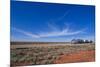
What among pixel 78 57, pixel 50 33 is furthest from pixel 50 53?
pixel 78 57

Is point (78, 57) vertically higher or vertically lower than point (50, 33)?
lower

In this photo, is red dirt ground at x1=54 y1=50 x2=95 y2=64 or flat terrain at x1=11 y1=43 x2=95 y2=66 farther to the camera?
red dirt ground at x1=54 y1=50 x2=95 y2=64

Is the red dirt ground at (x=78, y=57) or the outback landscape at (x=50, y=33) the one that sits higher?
the outback landscape at (x=50, y=33)

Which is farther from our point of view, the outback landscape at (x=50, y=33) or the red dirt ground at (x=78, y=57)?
the red dirt ground at (x=78, y=57)

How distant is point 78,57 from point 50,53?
33 cm

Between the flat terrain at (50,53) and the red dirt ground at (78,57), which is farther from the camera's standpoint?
the red dirt ground at (78,57)

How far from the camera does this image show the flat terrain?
1982 mm

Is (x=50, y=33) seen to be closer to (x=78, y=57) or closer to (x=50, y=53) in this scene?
(x=50, y=53)

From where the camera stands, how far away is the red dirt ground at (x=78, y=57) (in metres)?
2.12

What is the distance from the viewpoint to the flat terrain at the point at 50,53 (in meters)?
1.98

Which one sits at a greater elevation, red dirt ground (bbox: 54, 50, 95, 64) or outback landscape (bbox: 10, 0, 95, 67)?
outback landscape (bbox: 10, 0, 95, 67)

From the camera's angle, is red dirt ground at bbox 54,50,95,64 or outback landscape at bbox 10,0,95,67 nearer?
outback landscape at bbox 10,0,95,67

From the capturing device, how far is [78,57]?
2.19 meters

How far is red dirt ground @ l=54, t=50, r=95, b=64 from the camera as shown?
6.97ft
